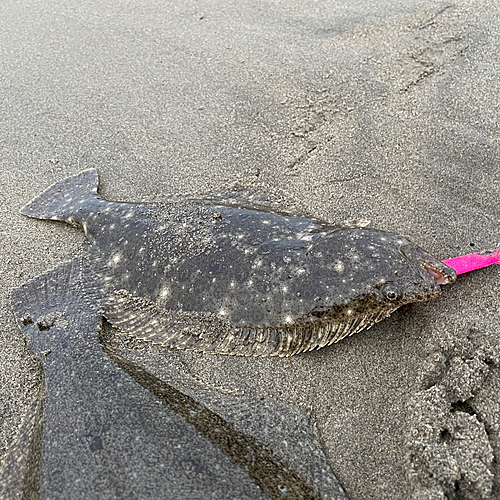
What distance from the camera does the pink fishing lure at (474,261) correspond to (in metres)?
3.14

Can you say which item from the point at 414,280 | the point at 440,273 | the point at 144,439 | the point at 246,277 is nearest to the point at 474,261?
the point at 440,273

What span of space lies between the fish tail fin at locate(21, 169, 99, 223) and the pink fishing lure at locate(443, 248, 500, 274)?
3.00m

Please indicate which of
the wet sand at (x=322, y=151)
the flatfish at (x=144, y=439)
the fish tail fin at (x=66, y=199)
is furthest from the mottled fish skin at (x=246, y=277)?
the fish tail fin at (x=66, y=199)

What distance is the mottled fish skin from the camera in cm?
286

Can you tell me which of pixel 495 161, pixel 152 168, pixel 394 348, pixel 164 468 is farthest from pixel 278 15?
pixel 164 468

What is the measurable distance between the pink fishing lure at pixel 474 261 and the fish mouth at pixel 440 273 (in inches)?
7.7

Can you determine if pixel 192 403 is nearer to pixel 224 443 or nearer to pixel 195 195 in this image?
pixel 224 443

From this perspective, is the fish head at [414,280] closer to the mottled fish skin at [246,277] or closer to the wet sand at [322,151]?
the mottled fish skin at [246,277]

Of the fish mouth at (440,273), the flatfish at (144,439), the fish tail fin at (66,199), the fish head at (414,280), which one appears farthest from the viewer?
the fish tail fin at (66,199)

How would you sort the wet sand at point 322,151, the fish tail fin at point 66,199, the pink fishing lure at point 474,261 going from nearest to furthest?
1. the wet sand at point 322,151
2. the pink fishing lure at point 474,261
3. the fish tail fin at point 66,199

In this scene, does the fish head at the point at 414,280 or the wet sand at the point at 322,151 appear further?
the fish head at the point at 414,280

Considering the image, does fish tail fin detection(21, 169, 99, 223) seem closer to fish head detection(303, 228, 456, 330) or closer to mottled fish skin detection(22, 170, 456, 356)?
mottled fish skin detection(22, 170, 456, 356)

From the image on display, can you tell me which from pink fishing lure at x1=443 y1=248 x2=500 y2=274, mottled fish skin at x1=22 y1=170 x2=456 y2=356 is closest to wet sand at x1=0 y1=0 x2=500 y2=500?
pink fishing lure at x1=443 y1=248 x2=500 y2=274

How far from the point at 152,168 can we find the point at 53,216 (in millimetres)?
1021
